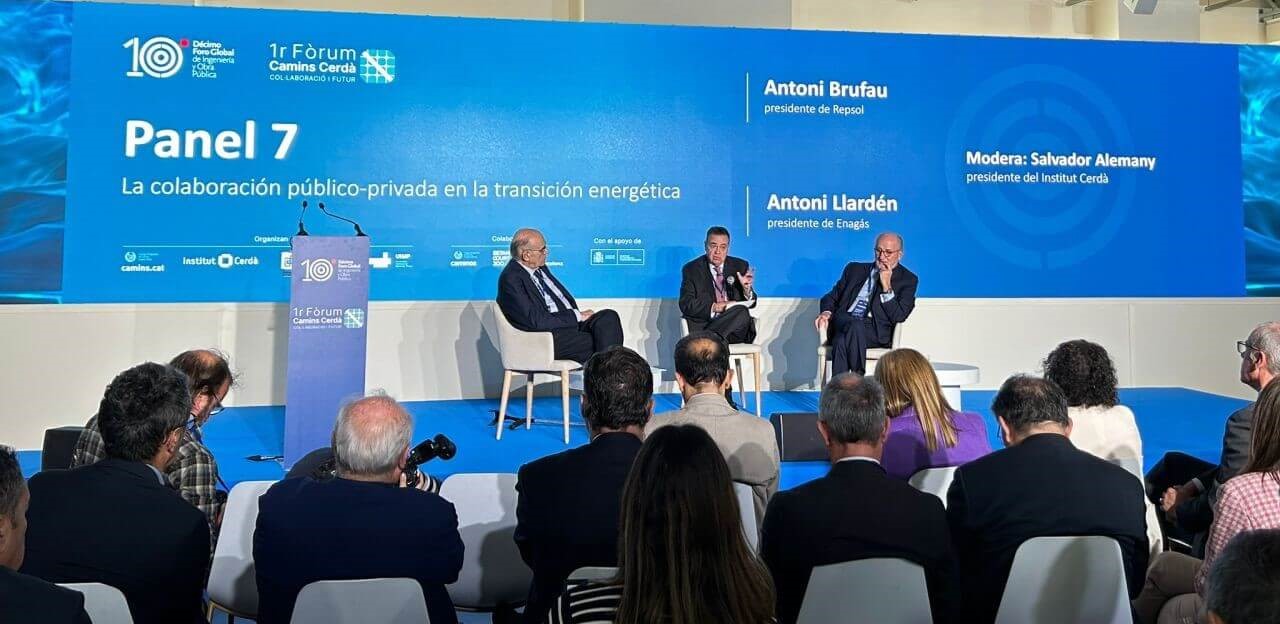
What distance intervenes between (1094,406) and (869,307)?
→ 3.26m

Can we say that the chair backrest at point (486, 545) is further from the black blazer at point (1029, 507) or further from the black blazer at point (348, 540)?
the black blazer at point (1029, 507)

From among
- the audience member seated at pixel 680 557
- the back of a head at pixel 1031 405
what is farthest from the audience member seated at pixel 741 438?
the audience member seated at pixel 680 557

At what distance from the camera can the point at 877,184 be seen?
707 cm

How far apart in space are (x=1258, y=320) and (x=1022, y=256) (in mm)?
2088

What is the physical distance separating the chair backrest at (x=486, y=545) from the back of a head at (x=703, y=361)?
702 mm

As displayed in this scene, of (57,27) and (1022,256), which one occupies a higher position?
(57,27)

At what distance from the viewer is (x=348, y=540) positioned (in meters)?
1.82

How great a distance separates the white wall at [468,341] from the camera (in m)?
5.97

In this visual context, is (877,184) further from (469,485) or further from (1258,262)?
(469,485)

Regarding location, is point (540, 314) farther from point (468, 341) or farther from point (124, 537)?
point (124, 537)

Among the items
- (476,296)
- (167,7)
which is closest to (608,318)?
(476,296)

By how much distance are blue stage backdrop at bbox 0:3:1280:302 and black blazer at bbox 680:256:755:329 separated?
0.51 metres

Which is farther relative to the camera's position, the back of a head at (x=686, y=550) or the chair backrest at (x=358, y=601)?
the chair backrest at (x=358, y=601)

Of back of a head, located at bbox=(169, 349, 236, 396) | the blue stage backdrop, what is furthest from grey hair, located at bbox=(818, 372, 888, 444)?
the blue stage backdrop
